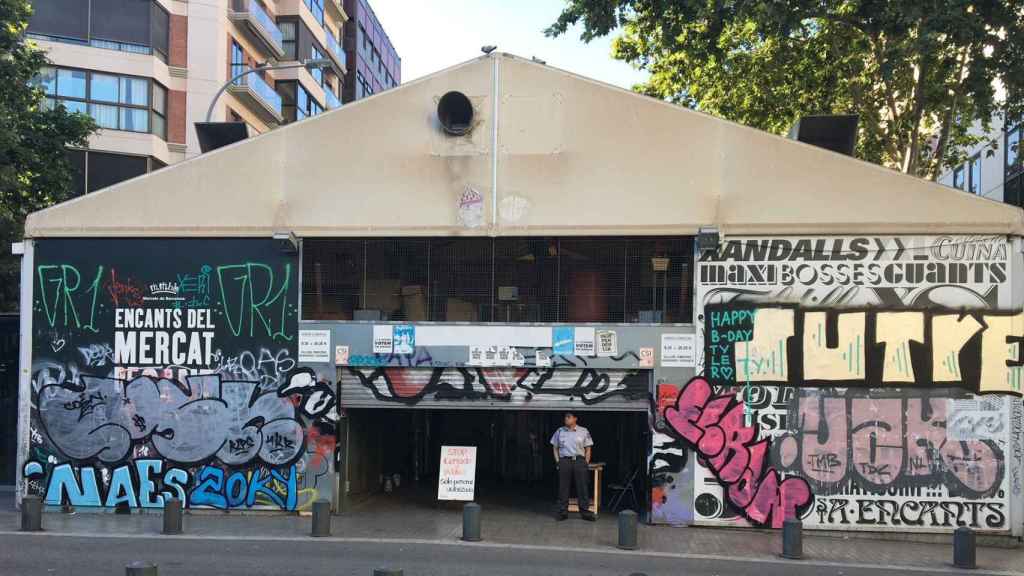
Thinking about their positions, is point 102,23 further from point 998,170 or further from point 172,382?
point 998,170

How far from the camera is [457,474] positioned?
49.3 feet

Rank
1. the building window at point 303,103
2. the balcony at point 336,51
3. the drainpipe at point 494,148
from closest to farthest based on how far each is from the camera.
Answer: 1. the drainpipe at point 494,148
2. the building window at point 303,103
3. the balcony at point 336,51

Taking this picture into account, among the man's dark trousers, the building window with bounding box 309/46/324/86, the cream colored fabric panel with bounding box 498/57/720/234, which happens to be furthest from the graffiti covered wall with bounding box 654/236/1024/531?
the building window with bounding box 309/46/324/86

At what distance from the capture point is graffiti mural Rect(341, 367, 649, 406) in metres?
14.4

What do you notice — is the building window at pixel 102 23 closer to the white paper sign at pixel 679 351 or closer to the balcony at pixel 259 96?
the balcony at pixel 259 96

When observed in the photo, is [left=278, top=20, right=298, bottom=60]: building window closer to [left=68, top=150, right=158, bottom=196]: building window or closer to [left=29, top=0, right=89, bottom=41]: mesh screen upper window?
[left=29, top=0, right=89, bottom=41]: mesh screen upper window

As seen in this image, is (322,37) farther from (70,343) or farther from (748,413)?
(748,413)

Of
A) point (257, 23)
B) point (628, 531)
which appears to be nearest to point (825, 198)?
point (628, 531)

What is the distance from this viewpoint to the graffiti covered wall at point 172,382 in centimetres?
1466

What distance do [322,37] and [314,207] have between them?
3460cm

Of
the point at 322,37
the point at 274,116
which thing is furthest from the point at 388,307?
the point at 322,37

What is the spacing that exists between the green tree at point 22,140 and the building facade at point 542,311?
5.30 metres

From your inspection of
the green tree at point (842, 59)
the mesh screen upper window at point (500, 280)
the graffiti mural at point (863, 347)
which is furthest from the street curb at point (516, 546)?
the green tree at point (842, 59)

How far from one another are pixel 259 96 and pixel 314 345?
991 inches
